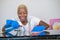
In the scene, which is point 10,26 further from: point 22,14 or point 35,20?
point 35,20

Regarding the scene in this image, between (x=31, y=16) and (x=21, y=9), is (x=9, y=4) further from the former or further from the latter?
(x=31, y=16)

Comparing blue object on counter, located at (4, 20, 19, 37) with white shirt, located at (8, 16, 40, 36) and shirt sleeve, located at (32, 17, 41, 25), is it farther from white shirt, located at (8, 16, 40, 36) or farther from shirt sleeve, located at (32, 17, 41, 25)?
shirt sleeve, located at (32, 17, 41, 25)

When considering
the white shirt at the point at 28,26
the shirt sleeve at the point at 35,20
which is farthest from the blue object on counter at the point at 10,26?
the shirt sleeve at the point at 35,20

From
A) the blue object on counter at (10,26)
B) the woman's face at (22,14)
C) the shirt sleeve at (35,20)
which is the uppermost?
the woman's face at (22,14)

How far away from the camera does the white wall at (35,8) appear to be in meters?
1.80

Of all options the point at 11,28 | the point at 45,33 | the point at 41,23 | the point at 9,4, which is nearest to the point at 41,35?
the point at 45,33

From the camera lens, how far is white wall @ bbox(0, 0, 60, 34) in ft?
5.91

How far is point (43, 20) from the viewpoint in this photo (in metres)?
1.80

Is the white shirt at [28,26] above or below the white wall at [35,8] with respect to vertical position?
below

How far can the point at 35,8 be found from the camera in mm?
1827

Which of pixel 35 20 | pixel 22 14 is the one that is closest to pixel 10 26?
pixel 22 14

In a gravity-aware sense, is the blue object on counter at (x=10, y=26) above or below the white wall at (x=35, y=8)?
below

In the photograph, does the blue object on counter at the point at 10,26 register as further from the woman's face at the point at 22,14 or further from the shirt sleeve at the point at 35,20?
the shirt sleeve at the point at 35,20

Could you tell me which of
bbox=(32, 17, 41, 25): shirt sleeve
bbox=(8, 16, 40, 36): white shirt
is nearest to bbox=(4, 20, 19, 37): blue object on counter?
bbox=(8, 16, 40, 36): white shirt
